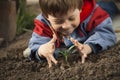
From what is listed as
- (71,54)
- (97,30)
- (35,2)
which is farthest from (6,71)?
(35,2)

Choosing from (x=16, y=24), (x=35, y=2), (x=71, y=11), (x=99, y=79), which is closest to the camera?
(x=99, y=79)

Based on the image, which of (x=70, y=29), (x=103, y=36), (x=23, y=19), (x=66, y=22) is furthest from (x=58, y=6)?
(x=23, y=19)

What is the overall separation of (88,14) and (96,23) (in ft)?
0.34

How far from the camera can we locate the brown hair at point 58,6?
3246mm

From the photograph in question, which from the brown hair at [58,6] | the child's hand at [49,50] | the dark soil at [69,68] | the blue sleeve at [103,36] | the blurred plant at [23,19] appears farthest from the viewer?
the blurred plant at [23,19]

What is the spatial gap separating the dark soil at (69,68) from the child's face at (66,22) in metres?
0.27

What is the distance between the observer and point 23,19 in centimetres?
511

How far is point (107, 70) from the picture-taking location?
3121 mm

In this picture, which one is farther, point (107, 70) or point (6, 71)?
point (6, 71)

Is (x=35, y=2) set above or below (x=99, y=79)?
above

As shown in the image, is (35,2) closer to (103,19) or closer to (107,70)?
(103,19)

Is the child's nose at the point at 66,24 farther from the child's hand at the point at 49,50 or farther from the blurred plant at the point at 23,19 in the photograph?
the blurred plant at the point at 23,19

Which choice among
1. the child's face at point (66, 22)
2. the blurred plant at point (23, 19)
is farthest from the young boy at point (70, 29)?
the blurred plant at point (23, 19)

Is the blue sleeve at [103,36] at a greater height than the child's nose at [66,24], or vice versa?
the child's nose at [66,24]
